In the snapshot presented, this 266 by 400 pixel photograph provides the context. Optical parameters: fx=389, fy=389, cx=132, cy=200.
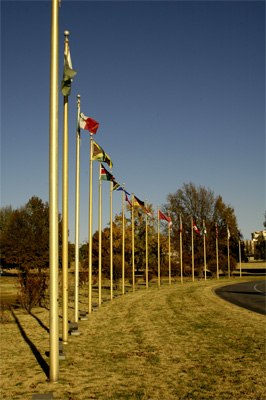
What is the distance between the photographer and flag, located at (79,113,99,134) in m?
15.6

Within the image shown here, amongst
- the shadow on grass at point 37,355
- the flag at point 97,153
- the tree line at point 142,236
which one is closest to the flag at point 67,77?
the flag at point 97,153

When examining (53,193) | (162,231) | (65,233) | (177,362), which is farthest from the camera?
(162,231)

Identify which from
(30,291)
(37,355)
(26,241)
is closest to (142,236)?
(26,241)

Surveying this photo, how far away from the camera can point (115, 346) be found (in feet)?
39.1

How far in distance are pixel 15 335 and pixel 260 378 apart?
872 centimetres

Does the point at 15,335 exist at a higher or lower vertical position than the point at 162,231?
lower

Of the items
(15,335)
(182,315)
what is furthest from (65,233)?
(182,315)

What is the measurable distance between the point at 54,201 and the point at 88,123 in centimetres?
830

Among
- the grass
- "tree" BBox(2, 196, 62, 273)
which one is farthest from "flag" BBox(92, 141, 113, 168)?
"tree" BBox(2, 196, 62, 273)

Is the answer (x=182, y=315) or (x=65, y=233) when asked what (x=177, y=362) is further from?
(x=182, y=315)

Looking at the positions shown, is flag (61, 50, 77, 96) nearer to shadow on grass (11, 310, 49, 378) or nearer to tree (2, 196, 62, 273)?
shadow on grass (11, 310, 49, 378)

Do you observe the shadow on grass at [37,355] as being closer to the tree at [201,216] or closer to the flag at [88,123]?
the flag at [88,123]

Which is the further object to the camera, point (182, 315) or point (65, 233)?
point (182, 315)

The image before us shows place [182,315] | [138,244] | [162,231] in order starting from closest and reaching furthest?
1. [182,315]
2. [138,244]
3. [162,231]
